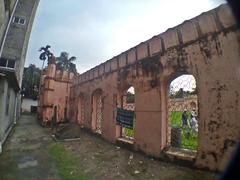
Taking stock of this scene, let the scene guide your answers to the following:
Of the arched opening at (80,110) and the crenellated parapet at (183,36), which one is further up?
the crenellated parapet at (183,36)

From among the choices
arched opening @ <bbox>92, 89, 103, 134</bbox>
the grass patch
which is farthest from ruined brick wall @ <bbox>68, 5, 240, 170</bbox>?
arched opening @ <bbox>92, 89, 103, 134</bbox>

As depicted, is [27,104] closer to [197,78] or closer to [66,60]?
[66,60]

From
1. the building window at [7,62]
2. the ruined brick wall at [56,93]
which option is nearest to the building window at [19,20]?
the ruined brick wall at [56,93]

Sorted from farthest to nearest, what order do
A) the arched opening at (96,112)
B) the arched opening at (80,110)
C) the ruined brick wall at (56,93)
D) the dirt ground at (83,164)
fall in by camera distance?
1. the ruined brick wall at (56,93)
2. the arched opening at (80,110)
3. the arched opening at (96,112)
4. the dirt ground at (83,164)

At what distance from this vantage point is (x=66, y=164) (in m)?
6.79

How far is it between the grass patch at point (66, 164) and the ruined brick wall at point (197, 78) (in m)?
2.36

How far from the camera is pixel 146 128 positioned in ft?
25.3

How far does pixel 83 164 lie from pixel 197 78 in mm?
4236

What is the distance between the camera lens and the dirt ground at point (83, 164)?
5695mm

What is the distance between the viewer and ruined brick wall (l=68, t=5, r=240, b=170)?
203 inches

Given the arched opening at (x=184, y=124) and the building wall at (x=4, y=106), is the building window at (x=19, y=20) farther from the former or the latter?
the arched opening at (x=184, y=124)

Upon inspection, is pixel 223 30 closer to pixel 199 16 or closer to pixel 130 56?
pixel 199 16

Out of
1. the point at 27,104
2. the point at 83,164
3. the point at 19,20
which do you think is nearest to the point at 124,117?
the point at 83,164

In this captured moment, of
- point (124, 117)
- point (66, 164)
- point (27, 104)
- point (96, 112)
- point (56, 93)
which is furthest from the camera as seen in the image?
point (27, 104)
